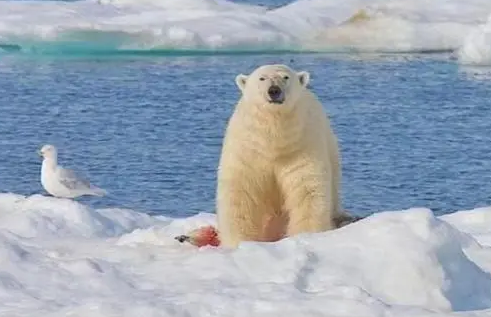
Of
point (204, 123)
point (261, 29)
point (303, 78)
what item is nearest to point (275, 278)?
point (303, 78)

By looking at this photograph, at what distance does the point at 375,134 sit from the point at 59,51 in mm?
10360

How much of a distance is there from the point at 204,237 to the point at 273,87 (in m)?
0.75

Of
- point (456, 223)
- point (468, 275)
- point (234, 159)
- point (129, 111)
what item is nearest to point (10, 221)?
point (234, 159)

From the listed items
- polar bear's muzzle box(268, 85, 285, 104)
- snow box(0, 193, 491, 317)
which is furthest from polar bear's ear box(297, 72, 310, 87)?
snow box(0, 193, 491, 317)

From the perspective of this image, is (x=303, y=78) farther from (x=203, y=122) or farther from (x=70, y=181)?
(x=203, y=122)

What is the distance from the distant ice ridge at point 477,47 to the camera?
72.3 ft

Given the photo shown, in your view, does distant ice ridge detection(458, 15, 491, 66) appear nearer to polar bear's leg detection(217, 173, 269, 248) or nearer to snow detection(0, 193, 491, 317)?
polar bear's leg detection(217, 173, 269, 248)

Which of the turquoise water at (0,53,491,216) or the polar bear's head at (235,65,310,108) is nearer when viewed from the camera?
the polar bear's head at (235,65,310,108)

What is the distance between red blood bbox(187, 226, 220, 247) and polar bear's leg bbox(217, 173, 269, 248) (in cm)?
10

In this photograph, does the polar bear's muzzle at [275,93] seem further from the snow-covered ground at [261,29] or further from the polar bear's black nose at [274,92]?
Answer: the snow-covered ground at [261,29]

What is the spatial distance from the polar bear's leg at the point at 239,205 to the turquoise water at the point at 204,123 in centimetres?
612

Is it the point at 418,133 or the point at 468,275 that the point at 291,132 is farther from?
the point at 418,133

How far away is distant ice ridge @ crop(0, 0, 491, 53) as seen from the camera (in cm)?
2342

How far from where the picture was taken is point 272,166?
5.42 meters
